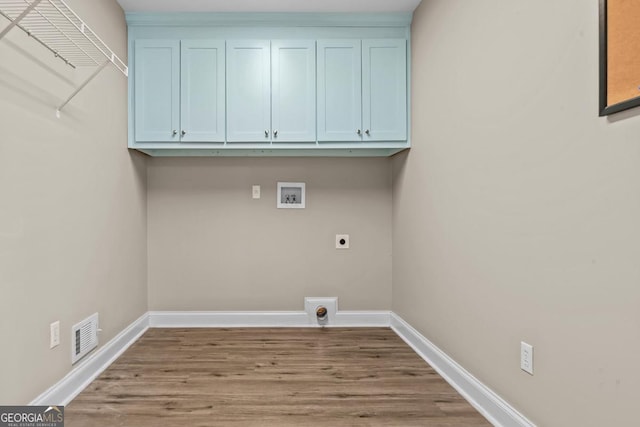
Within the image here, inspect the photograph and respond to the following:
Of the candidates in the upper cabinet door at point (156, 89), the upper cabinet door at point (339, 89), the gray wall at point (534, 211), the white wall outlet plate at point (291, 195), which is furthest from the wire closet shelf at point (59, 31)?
the gray wall at point (534, 211)

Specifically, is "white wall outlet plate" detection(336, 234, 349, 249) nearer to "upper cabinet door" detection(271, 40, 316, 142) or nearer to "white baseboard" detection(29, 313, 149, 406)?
"upper cabinet door" detection(271, 40, 316, 142)

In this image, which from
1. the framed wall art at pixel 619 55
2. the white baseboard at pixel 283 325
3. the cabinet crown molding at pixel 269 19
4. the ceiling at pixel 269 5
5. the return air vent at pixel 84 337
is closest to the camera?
the framed wall art at pixel 619 55

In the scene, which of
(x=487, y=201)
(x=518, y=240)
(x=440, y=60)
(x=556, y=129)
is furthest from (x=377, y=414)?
(x=440, y=60)

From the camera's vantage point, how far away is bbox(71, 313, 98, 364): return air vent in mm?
1861

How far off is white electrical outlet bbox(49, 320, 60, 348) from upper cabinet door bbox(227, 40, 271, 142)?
1.57 meters

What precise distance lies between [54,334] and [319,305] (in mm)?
1814

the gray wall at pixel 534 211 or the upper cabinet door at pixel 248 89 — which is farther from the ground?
the upper cabinet door at pixel 248 89

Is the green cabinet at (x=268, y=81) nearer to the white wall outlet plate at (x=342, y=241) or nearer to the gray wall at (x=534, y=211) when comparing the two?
the gray wall at (x=534, y=211)

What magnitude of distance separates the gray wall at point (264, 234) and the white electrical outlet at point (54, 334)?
47.2 inches

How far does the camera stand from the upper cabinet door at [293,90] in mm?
2607

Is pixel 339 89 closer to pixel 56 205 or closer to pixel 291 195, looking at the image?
pixel 291 195

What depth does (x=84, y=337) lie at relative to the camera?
76.9 inches

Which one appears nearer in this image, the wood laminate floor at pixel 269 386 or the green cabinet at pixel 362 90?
the wood laminate floor at pixel 269 386

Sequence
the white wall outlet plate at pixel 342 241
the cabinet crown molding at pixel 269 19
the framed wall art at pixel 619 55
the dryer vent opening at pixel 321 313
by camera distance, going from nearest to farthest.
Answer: the framed wall art at pixel 619 55 → the cabinet crown molding at pixel 269 19 → the dryer vent opening at pixel 321 313 → the white wall outlet plate at pixel 342 241
